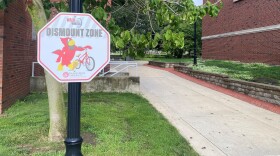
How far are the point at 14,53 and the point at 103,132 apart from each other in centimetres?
411

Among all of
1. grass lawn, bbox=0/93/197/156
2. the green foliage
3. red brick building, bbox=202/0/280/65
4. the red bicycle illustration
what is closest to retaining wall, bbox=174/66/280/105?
grass lawn, bbox=0/93/197/156

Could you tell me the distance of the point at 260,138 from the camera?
6.07 metres

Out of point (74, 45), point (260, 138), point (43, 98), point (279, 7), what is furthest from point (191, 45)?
point (74, 45)

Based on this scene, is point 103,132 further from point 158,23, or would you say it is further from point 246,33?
point 246,33

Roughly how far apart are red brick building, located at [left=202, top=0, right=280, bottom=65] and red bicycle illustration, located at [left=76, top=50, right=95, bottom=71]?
54.1ft

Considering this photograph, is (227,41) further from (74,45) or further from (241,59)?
(74,45)

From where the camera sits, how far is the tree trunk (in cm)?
552

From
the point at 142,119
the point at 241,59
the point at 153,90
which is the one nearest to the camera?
the point at 142,119

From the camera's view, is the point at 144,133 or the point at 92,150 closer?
the point at 92,150

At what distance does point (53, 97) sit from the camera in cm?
560

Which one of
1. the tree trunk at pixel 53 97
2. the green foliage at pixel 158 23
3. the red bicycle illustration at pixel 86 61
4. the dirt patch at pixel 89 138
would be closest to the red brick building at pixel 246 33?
the green foliage at pixel 158 23

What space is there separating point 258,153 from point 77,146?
3.39 m

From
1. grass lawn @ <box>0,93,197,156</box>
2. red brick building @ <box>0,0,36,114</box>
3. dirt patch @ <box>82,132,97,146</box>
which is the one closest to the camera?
grass lawn @ <box>0,93,197,156</box>

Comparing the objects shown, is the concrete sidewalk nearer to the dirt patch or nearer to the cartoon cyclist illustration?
the dirt patch
